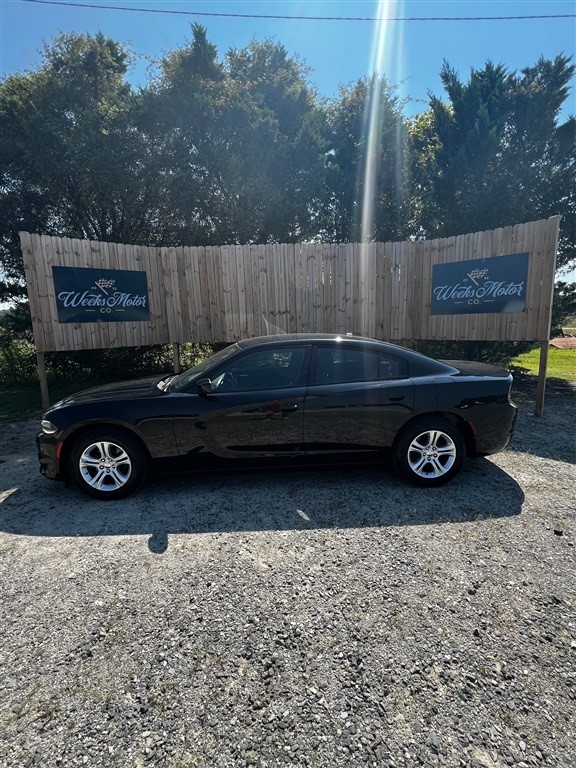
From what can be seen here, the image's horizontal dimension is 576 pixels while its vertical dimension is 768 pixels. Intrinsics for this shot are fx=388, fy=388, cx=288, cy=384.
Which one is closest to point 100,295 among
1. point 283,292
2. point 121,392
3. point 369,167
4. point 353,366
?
point 283,292

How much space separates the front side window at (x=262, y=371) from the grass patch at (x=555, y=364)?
346 inches

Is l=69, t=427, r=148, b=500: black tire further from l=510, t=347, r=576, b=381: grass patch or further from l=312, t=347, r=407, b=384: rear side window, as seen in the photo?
l=510, t=347, r=576, b=381: grass patch

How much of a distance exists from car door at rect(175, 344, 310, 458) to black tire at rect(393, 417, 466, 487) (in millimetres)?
1024

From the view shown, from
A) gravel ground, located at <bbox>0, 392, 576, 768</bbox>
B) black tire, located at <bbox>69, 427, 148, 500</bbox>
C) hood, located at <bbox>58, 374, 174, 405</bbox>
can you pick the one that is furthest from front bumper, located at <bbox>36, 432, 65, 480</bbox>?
hood, located at <bbox>58, 374, 174, 405</bbox>

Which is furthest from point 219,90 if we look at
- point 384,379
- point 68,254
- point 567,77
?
point 384,379

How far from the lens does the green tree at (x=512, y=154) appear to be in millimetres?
9227

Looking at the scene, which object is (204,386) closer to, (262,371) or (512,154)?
(262,371)

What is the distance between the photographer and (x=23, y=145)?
30.5 ft

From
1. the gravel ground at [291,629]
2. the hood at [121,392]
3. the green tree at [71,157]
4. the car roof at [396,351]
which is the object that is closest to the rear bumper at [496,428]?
the gravel ground at [291,629]

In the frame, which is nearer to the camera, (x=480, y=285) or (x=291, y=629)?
(x=291, y=629)

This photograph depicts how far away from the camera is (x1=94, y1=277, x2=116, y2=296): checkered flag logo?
Answer: 664 cm

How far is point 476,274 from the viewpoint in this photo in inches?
255

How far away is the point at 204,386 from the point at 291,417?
2.80ft

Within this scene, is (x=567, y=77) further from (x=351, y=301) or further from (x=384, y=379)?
(x=384, y=379)
